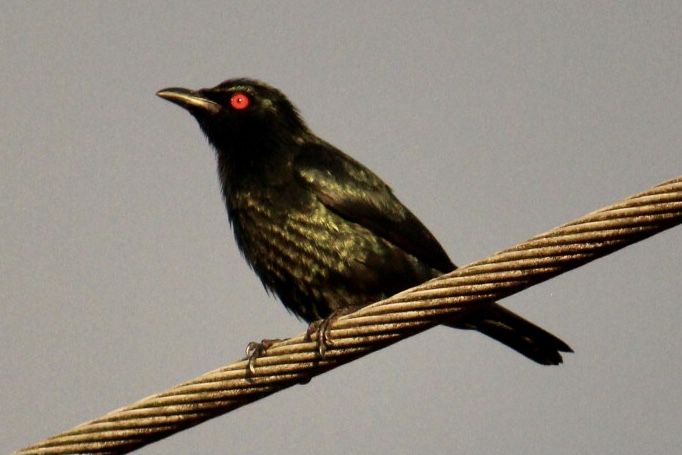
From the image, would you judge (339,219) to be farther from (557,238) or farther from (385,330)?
(557,238)

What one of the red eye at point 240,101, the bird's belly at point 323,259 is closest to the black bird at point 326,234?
the bird's belly at point 323,259

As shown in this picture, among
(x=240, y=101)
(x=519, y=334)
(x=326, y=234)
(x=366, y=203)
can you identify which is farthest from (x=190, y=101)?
(x=519, y=334)

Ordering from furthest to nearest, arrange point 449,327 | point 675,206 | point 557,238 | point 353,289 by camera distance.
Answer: point 449,327
point 353,289
point 557,238
point 675,206

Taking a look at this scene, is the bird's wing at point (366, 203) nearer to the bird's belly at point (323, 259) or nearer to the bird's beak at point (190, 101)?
the bird's belly at point (323, 259)

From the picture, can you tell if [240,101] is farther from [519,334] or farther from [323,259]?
[519,334]

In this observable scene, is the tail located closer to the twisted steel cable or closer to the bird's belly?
the bird's belly

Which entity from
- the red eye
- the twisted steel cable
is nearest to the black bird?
the red eye

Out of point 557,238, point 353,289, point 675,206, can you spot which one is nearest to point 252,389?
point 557,238
